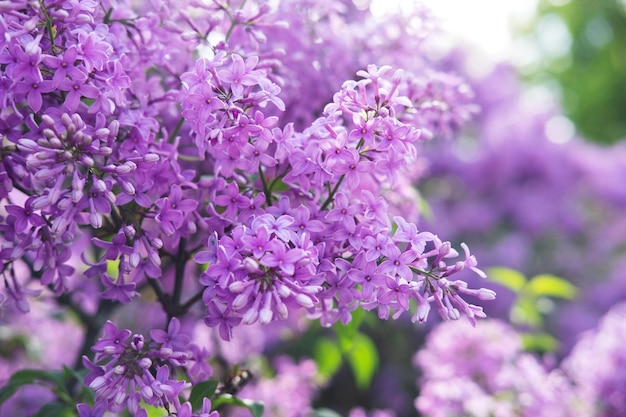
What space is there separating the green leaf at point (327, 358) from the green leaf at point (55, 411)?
→ 1.21 metres

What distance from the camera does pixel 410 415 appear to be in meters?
4.20

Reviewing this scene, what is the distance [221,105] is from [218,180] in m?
0.17

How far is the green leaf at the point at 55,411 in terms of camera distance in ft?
4.84

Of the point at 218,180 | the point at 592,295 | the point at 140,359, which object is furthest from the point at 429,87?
the point at 592,295

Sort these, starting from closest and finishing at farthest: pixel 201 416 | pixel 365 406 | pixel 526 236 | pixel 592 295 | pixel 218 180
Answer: pixel 201 416, pixel 218 180, pixel 365 406, pixel 592 295, pixel 526 236

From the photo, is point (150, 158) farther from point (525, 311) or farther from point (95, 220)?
point (525, 311)

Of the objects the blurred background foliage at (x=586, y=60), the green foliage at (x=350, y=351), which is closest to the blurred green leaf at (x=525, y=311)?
the green foliage at (x=350, y=351)

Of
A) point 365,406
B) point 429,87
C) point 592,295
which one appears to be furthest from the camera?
point 592,295

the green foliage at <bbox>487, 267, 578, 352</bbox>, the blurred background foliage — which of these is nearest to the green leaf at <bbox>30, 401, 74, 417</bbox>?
the green foliage at <bbox>487, 267, 578, 352</bbox>

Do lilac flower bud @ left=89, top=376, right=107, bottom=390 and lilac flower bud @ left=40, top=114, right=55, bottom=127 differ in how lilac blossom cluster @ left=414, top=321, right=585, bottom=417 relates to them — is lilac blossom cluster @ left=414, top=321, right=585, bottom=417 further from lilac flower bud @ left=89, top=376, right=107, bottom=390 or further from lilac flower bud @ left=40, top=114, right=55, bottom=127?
lilac flower bud @ left=40, top=114, right=55, bottom=127

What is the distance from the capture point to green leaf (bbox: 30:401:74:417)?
1475 millimetres

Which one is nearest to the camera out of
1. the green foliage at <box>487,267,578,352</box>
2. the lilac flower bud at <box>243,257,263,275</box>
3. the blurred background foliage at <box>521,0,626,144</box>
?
the lilac flower bud at <box>243,257,263,275</box>

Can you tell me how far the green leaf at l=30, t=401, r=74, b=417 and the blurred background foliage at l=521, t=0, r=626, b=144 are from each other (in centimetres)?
1102

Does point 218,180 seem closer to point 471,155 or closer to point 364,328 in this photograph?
point 364,328
